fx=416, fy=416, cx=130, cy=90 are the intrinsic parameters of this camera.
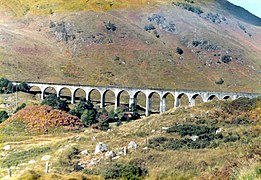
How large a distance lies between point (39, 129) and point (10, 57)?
6823 cm

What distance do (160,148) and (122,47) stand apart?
11028cm

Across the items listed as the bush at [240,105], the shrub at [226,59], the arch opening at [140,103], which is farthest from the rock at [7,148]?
the shrub at [226,59]

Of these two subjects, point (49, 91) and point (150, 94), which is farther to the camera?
point (49, 91)

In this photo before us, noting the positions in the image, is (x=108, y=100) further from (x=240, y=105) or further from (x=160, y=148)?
(x=160, y=148)

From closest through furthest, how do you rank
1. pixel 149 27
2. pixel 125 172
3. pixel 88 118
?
pixel 125 172 → pixel 88 118 → pixel 149 27

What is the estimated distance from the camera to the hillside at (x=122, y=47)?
12325 cm

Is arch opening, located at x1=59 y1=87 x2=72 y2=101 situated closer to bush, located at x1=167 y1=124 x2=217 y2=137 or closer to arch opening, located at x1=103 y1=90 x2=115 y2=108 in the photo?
arch opening, located at x1=103 y1=90 x2=115 y2=108

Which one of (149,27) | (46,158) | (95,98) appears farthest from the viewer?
(149,27)

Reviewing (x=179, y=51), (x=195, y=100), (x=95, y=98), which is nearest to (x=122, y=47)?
(x=179, y=51)

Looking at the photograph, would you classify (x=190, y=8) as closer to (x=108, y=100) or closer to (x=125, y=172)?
(x=108, y=100)

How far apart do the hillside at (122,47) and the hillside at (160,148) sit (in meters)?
66.7

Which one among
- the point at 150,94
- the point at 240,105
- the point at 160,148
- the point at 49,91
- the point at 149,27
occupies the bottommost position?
the point at 49,91

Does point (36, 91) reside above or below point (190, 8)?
below

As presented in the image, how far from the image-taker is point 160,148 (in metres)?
33.7
